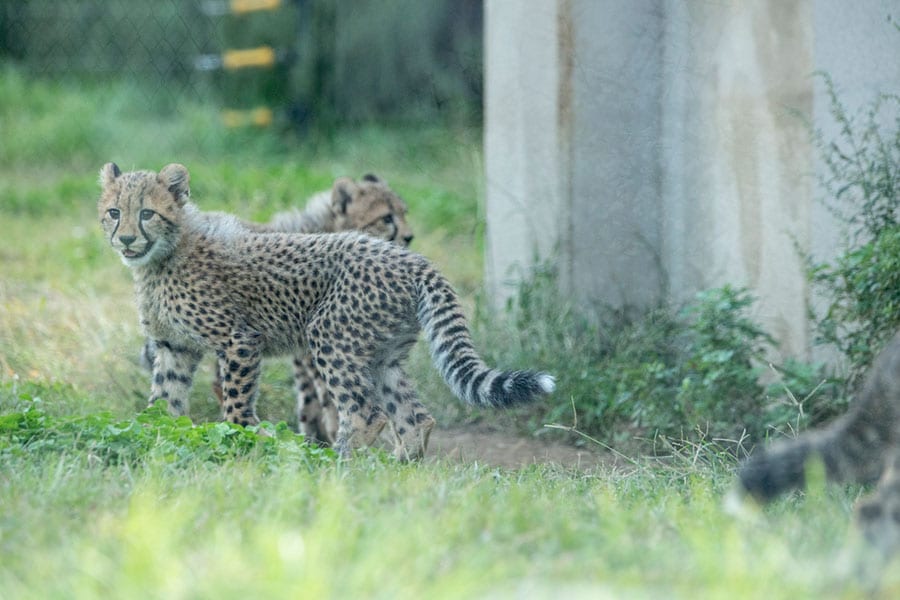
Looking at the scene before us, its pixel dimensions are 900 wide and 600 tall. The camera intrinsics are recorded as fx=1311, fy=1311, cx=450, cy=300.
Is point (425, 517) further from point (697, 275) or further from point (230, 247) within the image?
point (697, 275)

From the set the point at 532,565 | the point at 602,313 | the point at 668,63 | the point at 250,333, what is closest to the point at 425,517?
the point at 532,565

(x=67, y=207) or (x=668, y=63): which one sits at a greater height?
(x=668, y=63)

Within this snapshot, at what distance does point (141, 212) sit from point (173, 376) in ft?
2.19

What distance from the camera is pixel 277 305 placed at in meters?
5.07

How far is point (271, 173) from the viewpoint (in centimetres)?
1027

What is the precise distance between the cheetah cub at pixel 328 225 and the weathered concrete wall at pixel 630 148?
678mm

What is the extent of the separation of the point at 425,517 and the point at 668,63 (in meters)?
3.48

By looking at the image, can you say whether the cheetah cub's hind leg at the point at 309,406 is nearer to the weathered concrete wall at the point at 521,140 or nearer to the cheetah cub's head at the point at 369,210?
the cheetah cub's head at the point at 369,210

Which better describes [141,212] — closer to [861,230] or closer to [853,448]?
[861,230]

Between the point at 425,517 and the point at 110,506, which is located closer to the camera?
the point at 425,517

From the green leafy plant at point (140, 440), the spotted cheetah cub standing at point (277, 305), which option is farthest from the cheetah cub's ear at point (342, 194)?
the green leafy plant at point (140, 440)

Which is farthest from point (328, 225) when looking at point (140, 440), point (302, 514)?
point (302, 514)

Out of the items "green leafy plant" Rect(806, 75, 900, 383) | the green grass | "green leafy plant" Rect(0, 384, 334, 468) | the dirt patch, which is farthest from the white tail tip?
"green leafy plant" Rect(806, 75, 900, 383)

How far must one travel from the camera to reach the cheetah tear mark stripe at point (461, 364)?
4199 millimetres
